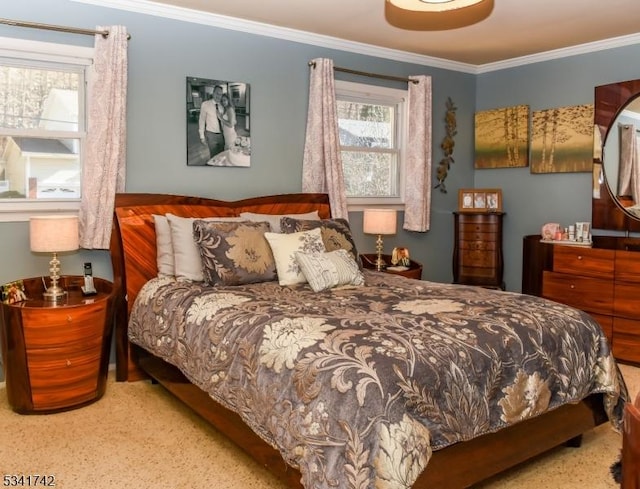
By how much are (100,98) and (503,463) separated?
306cm

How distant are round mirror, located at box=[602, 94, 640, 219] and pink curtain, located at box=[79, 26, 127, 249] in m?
3.72

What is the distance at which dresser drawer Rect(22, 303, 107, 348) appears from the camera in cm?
305

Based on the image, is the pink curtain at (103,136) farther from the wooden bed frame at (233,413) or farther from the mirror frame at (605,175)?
the mirror frame at (605,175)

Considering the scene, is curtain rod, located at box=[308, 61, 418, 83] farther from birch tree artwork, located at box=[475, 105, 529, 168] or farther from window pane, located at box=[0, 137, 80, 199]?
window pane, located at box=[0, 137, 80, 199]

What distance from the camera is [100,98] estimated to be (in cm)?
365

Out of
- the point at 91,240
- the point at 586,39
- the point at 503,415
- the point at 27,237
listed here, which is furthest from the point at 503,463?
the point at 586,39

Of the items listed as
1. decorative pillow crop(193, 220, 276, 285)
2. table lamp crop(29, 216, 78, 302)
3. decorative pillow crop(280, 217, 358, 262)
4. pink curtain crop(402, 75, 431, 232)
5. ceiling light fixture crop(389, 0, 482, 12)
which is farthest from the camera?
pink curtain crop(402, 75, 431, 232)

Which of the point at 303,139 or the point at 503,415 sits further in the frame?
the point at 303,139

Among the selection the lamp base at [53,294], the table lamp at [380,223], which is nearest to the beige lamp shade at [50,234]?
the lamp base at [53,294]

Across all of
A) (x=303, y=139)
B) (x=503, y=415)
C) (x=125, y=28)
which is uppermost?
(x=125, y=28)

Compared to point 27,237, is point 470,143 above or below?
above

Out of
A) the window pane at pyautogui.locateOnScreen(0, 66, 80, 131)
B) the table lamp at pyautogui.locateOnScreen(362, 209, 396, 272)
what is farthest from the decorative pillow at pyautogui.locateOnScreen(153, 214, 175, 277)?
the table lamp at pyautogui.locateOnScreen(362, 209, 396, 272)

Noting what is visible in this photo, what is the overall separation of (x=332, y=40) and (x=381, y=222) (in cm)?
152

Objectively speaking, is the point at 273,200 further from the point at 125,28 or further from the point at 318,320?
the point at 318,320
